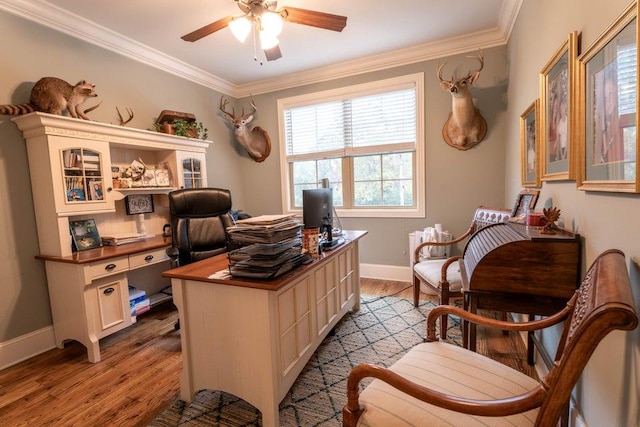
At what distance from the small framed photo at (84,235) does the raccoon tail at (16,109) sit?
0.88 m

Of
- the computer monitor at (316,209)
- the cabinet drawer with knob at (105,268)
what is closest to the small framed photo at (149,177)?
the cabinet drawer with knob at (105,268)

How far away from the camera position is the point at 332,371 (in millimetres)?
1978

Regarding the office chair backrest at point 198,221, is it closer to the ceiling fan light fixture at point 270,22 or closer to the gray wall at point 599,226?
the ceiling fan light fixture at point 270,22

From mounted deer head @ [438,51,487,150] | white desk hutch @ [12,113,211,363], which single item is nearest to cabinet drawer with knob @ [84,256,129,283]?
white desk hutch @ [12,113,211,363]

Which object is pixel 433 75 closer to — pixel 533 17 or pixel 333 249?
pixel 533 17

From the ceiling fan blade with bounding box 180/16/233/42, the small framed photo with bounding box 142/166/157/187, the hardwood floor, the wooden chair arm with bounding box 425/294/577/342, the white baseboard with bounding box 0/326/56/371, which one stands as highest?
the ceiling fan blade with bounding box 180/16/233/42

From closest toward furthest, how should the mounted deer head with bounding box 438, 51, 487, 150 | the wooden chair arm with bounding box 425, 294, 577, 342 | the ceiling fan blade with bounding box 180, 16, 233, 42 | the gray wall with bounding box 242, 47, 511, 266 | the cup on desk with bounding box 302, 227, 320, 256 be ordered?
the wooden chair arm with bounding box 425, 294, 577, 342 < the cup on desk with bounding box 302, 227, 320, 256 < the ceiling fan blade with bounding box 180, 16, 233, 42 < the mounted deer head with bounding box 438, 51, 487, 150 < the gray wall with bounding box 242, 47, 511, 266

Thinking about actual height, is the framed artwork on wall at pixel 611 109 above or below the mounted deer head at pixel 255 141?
below

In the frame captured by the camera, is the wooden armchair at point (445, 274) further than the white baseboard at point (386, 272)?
No

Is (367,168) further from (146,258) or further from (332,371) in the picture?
(146,258)

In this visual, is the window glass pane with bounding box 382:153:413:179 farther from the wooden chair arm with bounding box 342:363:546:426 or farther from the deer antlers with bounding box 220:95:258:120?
the wooden chair arm with bounding box 342:363:546:426

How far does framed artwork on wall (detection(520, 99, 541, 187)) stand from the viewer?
1.88 m

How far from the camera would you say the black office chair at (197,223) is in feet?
8.58

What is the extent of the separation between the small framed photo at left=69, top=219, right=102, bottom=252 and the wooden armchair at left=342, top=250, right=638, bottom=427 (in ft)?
8.37
